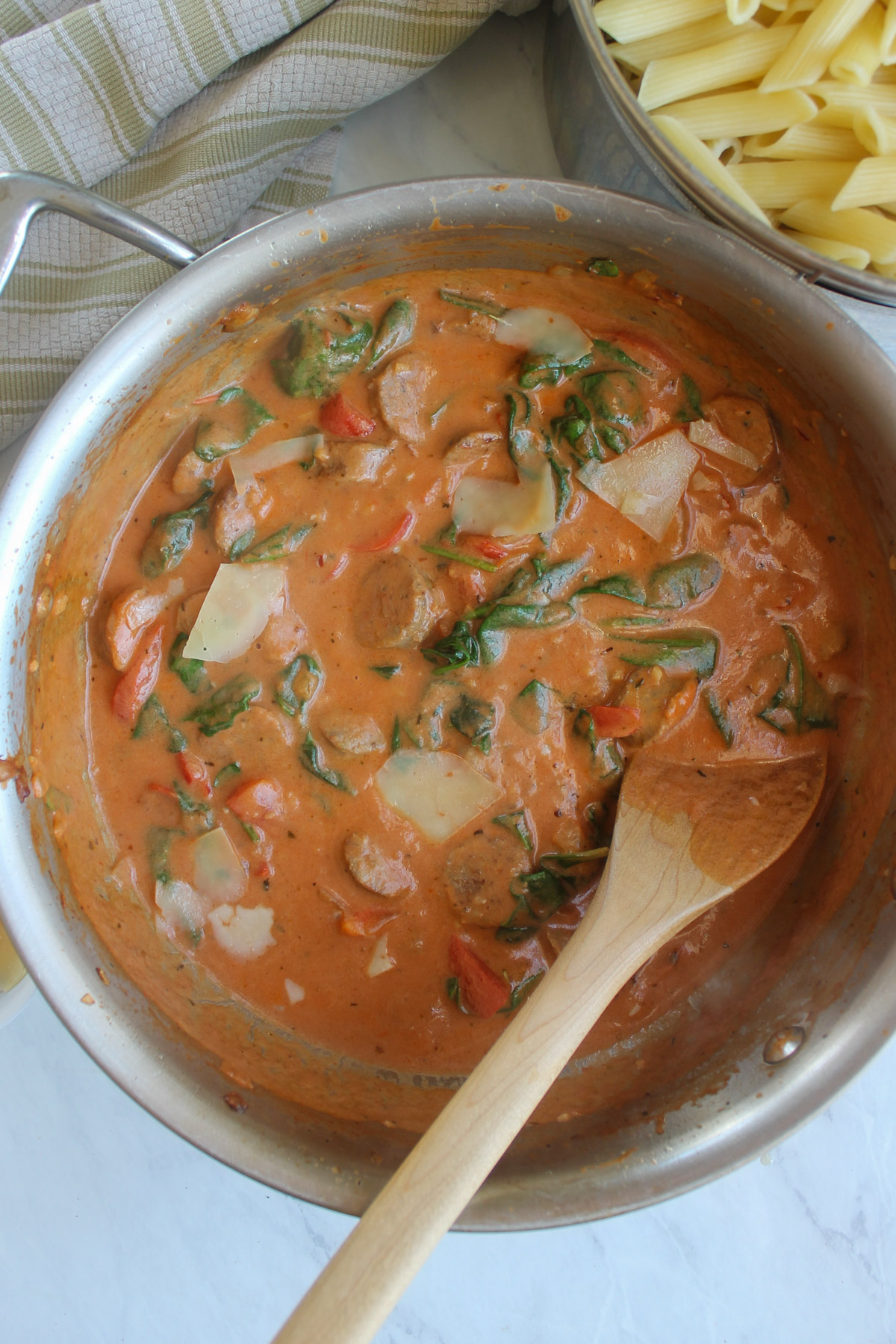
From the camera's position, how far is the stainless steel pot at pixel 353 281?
210 centimetres

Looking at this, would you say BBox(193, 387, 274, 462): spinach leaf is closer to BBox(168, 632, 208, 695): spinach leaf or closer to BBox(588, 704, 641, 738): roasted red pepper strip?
BBox(168, 632, 208, 695): spinach leaf

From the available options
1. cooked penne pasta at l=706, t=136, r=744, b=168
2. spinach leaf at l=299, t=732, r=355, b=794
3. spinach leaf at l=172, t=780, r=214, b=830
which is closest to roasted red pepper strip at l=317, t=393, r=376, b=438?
spinach leaf at l=299, t=732, r=355, b=794

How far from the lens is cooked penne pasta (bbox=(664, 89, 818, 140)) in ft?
7.82

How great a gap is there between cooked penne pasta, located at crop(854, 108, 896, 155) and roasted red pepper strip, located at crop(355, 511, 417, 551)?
1492mm

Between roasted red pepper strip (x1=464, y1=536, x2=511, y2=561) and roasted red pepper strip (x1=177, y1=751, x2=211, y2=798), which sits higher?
roasted red pepper strip (x1=464, y1=536, x2=511, y2=561)

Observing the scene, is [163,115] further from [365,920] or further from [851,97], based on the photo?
[365,920]

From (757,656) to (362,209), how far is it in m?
1.47

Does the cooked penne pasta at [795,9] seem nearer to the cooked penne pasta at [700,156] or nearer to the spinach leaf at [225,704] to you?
the cooked penne pasta at [700,156]

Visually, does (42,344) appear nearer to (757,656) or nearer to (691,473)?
(691,473)

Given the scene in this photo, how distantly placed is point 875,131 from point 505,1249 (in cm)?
325

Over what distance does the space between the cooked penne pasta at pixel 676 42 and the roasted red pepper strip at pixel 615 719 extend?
1693 mm

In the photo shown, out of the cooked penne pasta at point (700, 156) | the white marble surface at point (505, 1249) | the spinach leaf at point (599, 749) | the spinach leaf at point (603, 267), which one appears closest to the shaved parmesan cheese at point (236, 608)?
the spinach leaf at point (599, 749)

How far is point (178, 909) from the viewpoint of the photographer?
257 cm

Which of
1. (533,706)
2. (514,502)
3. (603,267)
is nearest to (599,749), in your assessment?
(533,706)
